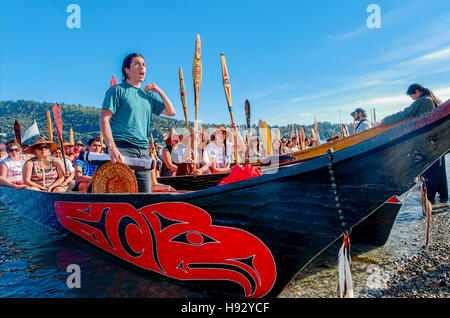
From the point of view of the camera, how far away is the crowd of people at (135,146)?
3.12 metres

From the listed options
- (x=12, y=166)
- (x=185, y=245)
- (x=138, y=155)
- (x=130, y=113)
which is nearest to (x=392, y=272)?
(x=185, y=245)

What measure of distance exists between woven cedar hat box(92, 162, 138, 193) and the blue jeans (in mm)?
185

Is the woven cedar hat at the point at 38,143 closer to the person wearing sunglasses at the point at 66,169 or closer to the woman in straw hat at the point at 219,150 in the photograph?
the person wearing sunglasses at the point at 66,169

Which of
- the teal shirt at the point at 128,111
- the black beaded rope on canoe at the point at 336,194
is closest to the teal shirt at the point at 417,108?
the black beaded rope on canoe at the point at 336,194

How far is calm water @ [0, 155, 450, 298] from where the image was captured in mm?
3078

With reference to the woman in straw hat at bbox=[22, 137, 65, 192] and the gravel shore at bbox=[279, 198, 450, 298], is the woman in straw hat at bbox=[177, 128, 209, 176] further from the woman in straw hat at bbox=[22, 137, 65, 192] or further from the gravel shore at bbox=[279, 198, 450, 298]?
the gravel shore at bbox=[279, 198, 450, 298]

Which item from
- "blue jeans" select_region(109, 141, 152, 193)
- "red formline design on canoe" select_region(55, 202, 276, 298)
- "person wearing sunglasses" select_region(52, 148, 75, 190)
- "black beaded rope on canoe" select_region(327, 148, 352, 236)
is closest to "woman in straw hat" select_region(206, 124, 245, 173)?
"blue jeans" select_region(109, 141, 152, 193)

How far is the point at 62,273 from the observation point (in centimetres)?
377

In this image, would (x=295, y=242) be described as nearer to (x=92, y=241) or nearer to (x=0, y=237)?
(x=92, y=241)

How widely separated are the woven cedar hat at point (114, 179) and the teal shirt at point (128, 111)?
33 centimetres
